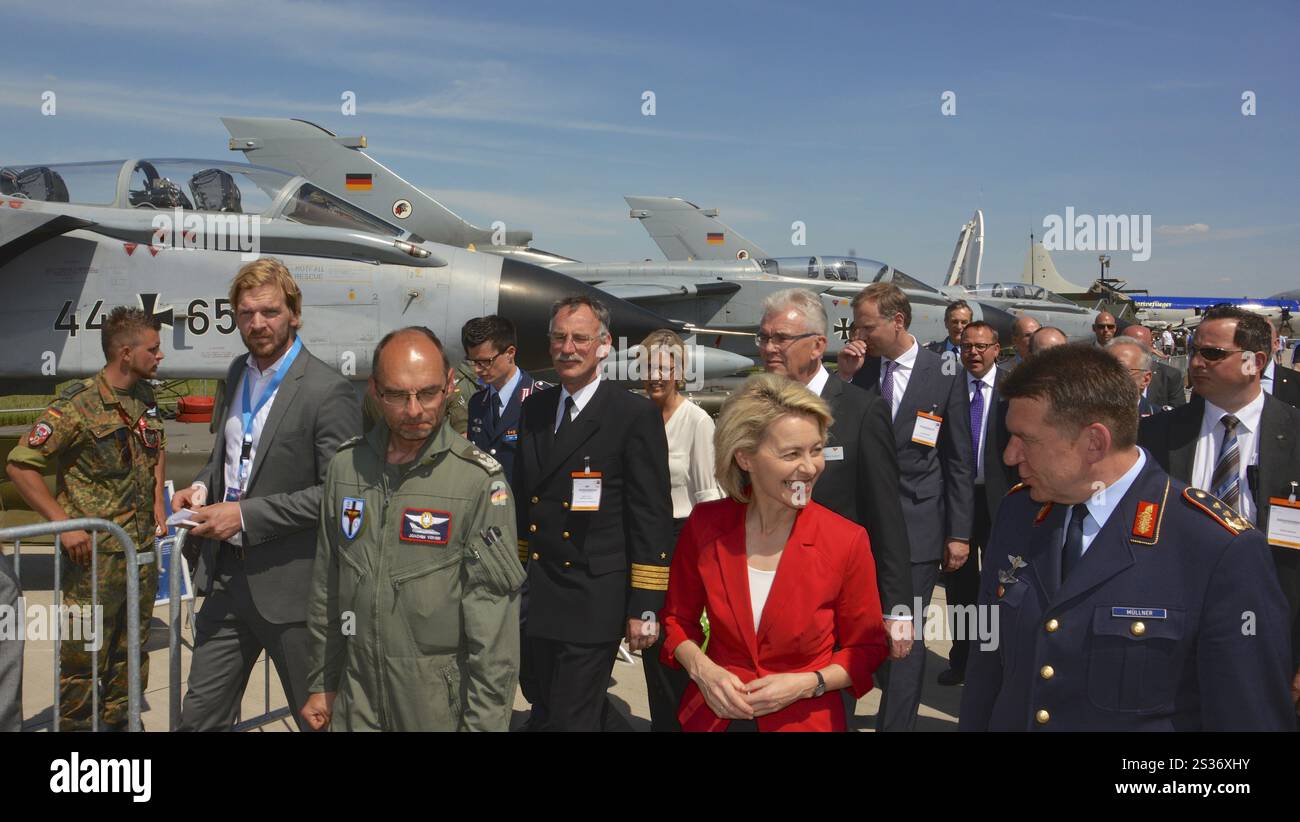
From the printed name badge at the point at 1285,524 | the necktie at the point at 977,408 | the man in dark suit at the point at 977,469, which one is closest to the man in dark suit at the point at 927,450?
the man in dark suit at the point at 977,469

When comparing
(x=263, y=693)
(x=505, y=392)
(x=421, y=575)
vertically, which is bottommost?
(x=263, y=693)

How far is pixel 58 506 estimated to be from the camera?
4.08 meters

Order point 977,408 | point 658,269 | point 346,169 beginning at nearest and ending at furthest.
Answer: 1. point 977,408
2. point 346,169
3. point 658,269

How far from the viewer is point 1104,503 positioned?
200 cm

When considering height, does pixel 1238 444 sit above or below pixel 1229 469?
above

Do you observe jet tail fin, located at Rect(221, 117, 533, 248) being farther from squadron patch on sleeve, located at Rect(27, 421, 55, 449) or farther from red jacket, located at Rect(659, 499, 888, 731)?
red jacket, located at Rect(659, 499, 888, 731)

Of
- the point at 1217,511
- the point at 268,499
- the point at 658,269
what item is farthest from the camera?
the point at 658,269

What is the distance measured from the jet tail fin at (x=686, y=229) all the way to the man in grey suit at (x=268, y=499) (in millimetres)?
20947

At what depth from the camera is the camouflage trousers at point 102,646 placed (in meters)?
3.98

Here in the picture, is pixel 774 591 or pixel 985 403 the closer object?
pixel 774 591

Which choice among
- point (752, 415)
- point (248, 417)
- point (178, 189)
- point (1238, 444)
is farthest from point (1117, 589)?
point (178, 189)

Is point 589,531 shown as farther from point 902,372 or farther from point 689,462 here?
point 902,372

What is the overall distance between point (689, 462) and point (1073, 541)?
2.40m
